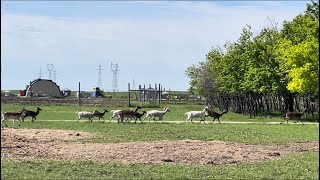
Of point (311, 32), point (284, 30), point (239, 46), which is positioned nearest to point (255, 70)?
point (284, 30)

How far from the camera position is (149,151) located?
19.6 metres

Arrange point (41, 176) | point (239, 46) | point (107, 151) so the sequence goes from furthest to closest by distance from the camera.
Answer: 1. point (239, 46)
2. point (107, 151)
3. point (41, 176)

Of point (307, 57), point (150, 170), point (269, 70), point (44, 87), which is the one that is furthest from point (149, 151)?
point (44, 87)

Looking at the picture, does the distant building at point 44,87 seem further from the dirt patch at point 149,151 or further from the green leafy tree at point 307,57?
the dirt patch at point 149,151

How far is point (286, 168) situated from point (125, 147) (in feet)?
22.2

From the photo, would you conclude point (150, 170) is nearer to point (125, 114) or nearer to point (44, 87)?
point (125, 114)

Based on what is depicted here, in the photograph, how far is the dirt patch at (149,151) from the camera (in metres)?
18.1

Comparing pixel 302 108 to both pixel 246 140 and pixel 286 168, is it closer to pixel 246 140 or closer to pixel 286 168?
pixel 246 140

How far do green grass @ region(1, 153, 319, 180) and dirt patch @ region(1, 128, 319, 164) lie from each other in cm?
124

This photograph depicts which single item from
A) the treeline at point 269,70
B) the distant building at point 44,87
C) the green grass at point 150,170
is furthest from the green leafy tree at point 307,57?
the distant building at point 44,87

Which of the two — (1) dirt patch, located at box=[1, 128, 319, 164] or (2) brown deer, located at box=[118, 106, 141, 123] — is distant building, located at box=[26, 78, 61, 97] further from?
(1) dirt patch, located at box=[1, 128, 319, 164]

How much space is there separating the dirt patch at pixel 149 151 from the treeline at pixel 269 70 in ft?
48.5

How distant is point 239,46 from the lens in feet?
221

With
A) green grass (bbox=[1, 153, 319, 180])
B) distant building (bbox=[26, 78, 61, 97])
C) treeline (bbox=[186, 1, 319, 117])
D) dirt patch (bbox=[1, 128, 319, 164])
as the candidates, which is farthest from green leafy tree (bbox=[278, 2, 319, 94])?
distant building (bbox=[26, 78, 61, 97])
